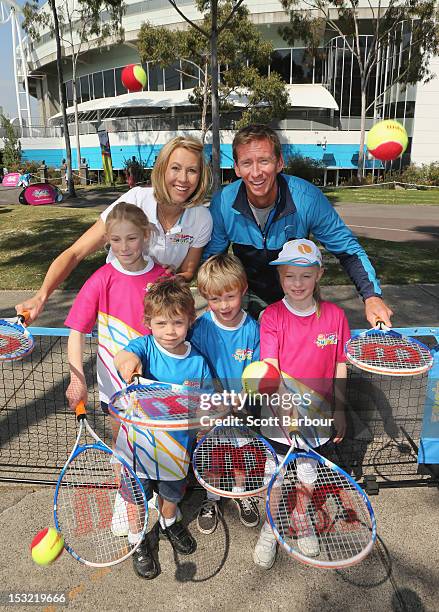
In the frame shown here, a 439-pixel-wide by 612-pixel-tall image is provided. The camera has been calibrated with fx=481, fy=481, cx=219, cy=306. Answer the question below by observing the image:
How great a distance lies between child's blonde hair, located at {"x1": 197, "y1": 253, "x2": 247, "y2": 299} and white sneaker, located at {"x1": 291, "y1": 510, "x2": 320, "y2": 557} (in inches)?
53.6

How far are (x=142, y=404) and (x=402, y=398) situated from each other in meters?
3.47

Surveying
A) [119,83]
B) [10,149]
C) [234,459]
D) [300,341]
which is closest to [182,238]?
[300,341]

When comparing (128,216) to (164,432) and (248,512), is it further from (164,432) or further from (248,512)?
(248,512)

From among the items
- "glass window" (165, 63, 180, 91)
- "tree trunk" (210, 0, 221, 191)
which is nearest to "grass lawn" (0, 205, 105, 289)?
"tree trunk" (210, 0, 221, 191)

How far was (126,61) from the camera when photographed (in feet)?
149

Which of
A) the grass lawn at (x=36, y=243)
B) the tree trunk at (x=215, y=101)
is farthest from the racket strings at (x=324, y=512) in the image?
the tree trunk at (x=215, y=101)

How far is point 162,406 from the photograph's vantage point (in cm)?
251

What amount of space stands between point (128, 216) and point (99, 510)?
1.84m

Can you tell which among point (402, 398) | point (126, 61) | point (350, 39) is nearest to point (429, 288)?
point (402, 398)

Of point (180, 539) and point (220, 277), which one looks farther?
point (180, 539)

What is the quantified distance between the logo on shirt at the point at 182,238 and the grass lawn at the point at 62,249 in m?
5.88

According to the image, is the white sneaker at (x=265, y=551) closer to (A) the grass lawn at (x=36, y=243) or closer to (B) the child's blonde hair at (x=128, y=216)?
(B) the child's blonde hair at (x=128, y=216)

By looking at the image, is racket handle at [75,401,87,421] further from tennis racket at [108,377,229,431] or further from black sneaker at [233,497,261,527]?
black sneaker at [233,497,261,527]

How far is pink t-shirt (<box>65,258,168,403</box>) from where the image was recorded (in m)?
→ 2.99
